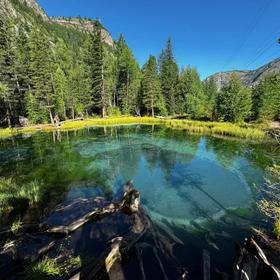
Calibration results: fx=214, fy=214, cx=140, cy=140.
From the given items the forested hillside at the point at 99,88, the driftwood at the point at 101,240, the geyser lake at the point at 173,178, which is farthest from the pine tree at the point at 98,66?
the driftwood at the point at 101,240

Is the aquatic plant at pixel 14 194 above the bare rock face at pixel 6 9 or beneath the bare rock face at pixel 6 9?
beneath

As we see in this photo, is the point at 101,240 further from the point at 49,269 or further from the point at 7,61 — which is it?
the point at 7,61

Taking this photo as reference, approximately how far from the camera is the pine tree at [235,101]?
35.9 meters

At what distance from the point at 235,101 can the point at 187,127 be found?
9019mm

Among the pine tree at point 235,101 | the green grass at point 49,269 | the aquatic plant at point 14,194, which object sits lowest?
the aquatic plant at point 14,194

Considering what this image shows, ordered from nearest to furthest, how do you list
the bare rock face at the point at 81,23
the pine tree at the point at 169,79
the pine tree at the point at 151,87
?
the pine tree at the point at 151,87
the pine tree at the point at 169,79
the bare rock face at the point at 81,23

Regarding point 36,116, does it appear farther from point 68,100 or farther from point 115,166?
point 115,166

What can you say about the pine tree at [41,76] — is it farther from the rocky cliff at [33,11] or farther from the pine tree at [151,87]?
the pine tree at [151,87]

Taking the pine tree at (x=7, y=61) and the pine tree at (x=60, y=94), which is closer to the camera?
the pine tree at (x=7, y=61)

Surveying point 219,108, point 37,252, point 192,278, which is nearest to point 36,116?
point 219,108

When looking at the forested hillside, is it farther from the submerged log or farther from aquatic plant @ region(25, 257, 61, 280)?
the submerged log

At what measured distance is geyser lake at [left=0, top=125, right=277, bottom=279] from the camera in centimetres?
834

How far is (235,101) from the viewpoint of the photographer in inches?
1415

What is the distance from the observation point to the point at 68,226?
749 cm
